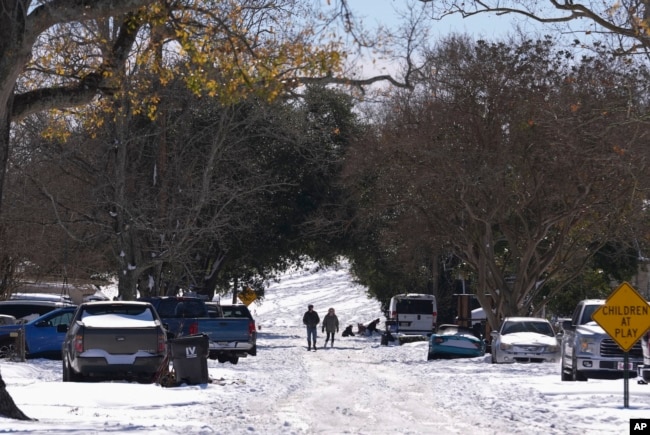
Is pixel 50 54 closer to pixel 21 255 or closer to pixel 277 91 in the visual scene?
pixel 277 91

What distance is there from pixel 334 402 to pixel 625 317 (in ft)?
15.9

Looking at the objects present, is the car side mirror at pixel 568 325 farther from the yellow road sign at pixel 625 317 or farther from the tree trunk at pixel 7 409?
the tree trunk at pixel 7 409

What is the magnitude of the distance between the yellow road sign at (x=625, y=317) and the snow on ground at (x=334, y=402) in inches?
41.9

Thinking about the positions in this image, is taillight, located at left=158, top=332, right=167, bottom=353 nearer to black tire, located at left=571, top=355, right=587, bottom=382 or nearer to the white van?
black tire, located at left=571, top=355, right=587, bottom=382

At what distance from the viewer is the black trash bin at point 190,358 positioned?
21.7 m

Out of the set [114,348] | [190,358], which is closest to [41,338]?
[114,348]

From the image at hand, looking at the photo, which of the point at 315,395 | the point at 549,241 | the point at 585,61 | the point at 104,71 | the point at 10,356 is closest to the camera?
the point at 104,71

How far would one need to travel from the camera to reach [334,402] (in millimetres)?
18578

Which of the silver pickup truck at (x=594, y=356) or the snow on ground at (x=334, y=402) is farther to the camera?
the silver pickup truck at (x=594, y=356)

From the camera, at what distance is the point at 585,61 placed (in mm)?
32750

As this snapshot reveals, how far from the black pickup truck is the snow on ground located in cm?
87

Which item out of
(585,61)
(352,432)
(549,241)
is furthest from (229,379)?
(549,241)

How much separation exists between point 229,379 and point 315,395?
166 inches

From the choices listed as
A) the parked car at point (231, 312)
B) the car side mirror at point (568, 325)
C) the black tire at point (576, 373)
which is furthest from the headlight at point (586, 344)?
the parked car at point (231, 312)
